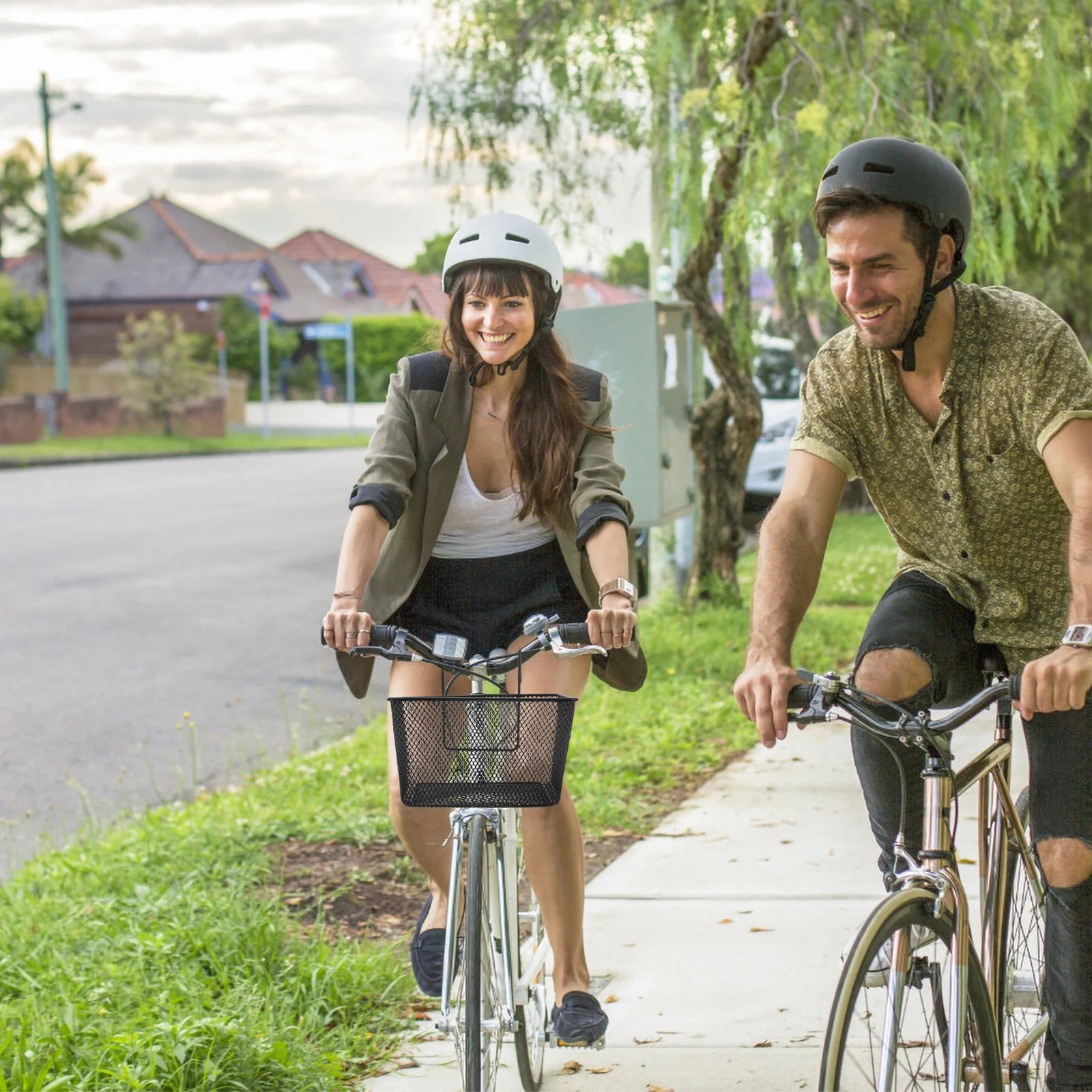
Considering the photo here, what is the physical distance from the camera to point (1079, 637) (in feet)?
8.29

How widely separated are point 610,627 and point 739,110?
5616mm

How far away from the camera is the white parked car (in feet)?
55.2

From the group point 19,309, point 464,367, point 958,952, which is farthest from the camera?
point 19,309

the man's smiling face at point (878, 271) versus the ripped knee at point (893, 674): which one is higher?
the man's smiling face at point (878, 271)

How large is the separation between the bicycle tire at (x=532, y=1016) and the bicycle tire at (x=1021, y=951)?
3.20 ft

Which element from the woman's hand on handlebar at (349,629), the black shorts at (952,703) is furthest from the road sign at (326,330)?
the black shorts at (952,703)

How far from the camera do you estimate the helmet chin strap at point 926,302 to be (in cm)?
287

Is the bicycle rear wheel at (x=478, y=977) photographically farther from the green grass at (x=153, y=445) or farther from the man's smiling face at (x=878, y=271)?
the green grass at (x=153, y=445)

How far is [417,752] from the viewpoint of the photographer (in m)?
3.02

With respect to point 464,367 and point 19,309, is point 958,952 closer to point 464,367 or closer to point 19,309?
point 464,367

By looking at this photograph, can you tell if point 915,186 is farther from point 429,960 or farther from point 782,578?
point 429,960

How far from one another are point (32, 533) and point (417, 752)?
1321 centimetres

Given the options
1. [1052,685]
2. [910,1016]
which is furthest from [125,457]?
[1052,685]

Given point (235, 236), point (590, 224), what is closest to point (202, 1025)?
point (590, 224)
